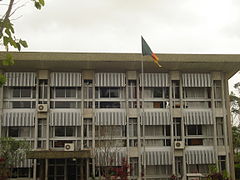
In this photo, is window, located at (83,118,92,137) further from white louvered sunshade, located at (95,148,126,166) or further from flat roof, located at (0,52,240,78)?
flat roof, located at (0,52,240,78)

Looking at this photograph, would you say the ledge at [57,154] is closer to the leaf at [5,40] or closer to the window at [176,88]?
the window at [176,88]

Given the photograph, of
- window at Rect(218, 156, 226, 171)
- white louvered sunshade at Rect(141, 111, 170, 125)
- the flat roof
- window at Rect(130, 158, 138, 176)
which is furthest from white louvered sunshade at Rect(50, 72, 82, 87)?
window at Rect(218, 156, 226, 171)

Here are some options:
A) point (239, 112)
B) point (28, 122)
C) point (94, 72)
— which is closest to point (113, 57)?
point (94, 72)

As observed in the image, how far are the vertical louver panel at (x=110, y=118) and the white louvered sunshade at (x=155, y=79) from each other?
9.76ft

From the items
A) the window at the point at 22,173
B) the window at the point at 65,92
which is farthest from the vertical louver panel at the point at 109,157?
the window at the point at 22,173

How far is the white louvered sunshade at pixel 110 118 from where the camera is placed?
78.1ft

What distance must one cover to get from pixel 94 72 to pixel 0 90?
6.72 m

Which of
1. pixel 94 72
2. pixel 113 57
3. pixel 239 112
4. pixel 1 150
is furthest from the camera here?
pixel 239 112

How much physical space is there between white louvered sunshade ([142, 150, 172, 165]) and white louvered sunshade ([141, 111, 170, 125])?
211 centimetres

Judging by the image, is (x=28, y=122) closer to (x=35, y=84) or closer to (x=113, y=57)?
(x=35, y=84)

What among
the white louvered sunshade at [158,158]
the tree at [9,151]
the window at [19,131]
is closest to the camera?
the tree at [9,151]

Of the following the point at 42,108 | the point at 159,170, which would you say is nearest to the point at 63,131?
the point at 42,108

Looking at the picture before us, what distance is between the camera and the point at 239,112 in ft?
130

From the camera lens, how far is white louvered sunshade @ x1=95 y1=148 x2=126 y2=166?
22328 mm
